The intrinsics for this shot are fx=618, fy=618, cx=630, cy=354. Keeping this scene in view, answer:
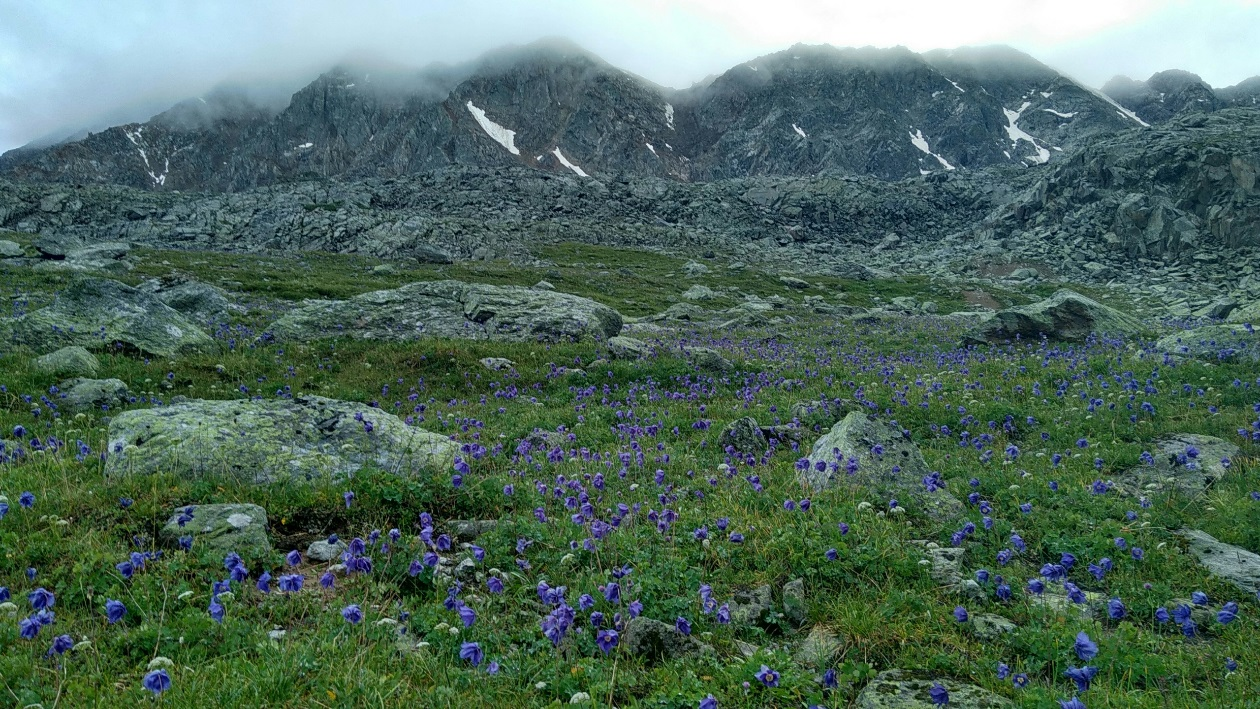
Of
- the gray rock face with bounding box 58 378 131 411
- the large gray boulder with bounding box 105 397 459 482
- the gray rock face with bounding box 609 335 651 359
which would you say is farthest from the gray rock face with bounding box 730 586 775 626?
the gray rock face with bounding box 609 335 651 359

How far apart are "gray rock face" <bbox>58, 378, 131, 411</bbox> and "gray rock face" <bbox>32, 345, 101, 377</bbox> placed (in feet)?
2.86

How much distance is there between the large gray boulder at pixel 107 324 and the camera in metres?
14.2

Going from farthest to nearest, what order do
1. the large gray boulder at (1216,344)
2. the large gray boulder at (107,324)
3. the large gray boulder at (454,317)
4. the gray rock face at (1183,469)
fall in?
1. the large gray boulder at (454,317)
2. the large gray boulder at (107,324)
3. the large gray boulder at (1216,344)
4. the gray rock face at (1183,469)

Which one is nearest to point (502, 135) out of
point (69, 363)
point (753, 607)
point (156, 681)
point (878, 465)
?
point (69, 363)

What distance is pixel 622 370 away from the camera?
15125 mm

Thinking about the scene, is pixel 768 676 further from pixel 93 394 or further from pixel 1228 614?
pixel 93 394

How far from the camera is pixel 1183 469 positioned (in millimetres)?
7727

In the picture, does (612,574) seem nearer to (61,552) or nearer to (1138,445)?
(61,552)

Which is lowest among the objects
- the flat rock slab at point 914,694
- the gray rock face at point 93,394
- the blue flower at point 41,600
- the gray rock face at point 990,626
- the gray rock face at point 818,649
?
the gray rock face at point 93,394

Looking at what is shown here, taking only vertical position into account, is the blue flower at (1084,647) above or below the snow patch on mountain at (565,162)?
below

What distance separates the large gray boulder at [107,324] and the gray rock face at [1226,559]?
60.4 feet

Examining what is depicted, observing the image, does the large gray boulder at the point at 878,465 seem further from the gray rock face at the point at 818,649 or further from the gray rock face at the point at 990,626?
the gray rock face at the point at 818,649

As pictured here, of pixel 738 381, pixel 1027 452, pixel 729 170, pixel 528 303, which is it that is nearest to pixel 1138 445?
pixel 1027 452

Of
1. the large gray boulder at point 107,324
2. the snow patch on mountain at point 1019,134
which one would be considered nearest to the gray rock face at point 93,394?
the large gray boulder at point 107,324
